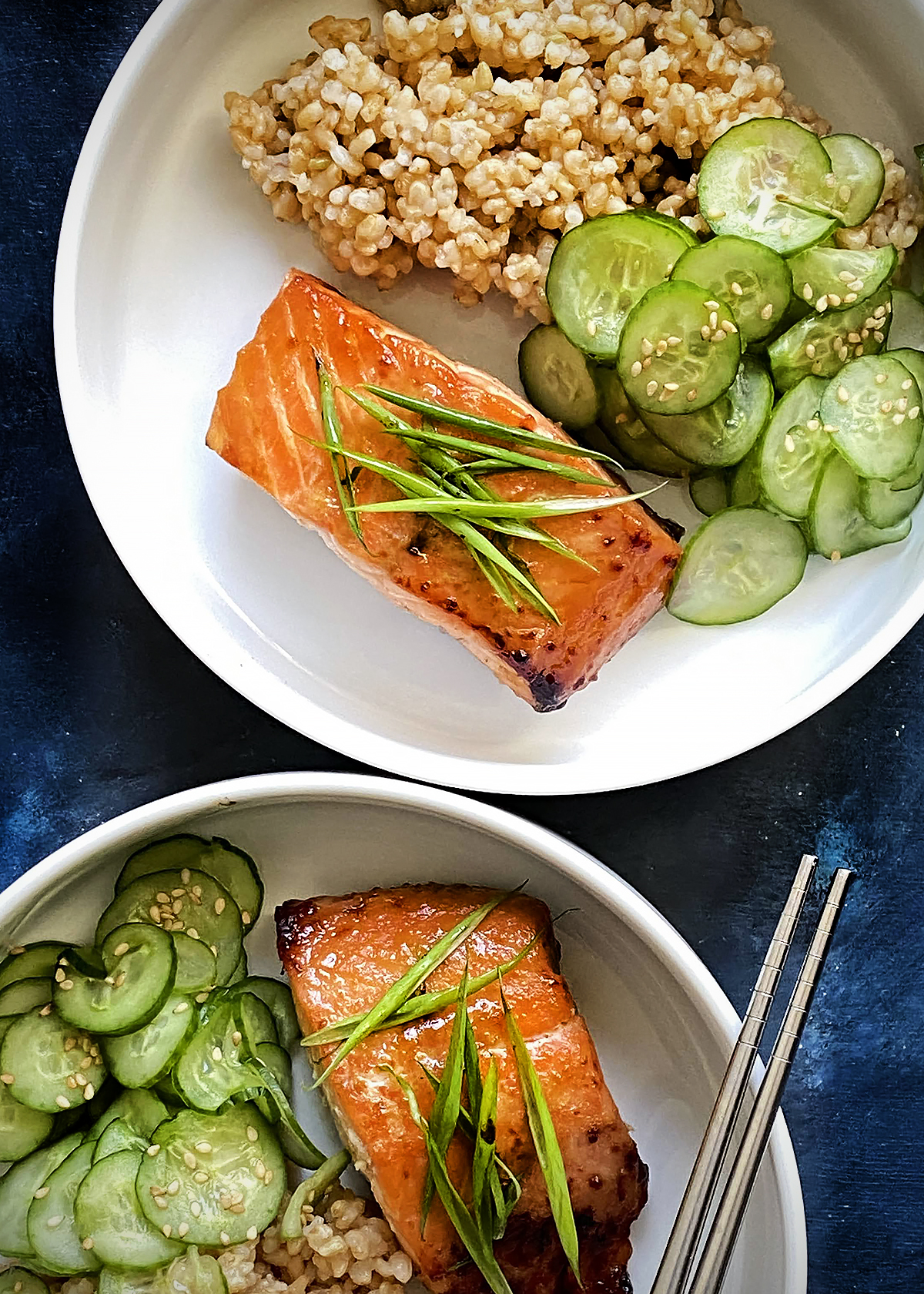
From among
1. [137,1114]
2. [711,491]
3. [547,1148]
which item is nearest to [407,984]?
[547,1148]

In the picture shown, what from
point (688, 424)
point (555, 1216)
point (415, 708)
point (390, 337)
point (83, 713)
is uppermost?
point (688, 424)

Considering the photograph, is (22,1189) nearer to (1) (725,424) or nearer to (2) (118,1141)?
(2) (118,1141)

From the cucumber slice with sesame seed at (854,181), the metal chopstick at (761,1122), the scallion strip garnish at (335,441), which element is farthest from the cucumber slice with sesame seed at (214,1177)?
the cucumber slice with sesame seed at (854,181)

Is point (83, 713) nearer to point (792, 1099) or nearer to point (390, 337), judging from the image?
point (390, 337)

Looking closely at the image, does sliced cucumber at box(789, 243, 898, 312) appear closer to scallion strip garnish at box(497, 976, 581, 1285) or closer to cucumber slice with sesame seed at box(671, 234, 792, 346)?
cucumber slice with sesame seed at box(671, 234, 792, 346)

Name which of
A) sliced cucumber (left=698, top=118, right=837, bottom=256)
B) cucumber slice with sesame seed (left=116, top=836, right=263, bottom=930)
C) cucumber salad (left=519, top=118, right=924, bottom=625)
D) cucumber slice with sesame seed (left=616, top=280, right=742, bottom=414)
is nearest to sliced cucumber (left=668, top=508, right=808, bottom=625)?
cucumber salad (left=519, top=118, right=924, bottom=625)

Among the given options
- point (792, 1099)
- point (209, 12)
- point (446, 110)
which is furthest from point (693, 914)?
point (209, 12)

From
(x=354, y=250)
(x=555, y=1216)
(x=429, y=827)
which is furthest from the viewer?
(x=429, y=827)
